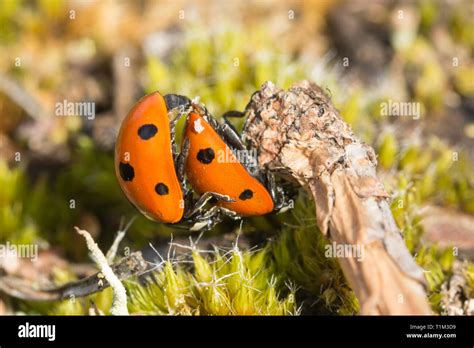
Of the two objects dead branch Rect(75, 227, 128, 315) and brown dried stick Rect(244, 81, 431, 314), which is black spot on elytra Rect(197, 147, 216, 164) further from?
dead branch Rect(75, 227, 128, 315)

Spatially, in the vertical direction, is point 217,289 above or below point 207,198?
below

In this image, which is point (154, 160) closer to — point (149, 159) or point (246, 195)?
point (149, 159)

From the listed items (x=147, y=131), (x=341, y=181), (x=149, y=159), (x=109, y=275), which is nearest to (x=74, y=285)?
(x=109, y=275)

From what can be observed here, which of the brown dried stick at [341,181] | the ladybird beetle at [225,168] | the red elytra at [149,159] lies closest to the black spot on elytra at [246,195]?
the ladybird beetle at [225,168]

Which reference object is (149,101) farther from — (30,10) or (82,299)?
(30,10)

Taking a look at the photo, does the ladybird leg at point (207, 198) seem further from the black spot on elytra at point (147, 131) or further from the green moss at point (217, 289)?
the black spot on elytra at point (147, 131)

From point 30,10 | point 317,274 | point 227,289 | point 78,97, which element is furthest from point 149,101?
point 30,10

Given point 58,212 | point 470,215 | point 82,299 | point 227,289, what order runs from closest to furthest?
point 227,289 < point 82,299 < point 470,215 < point 58,212
